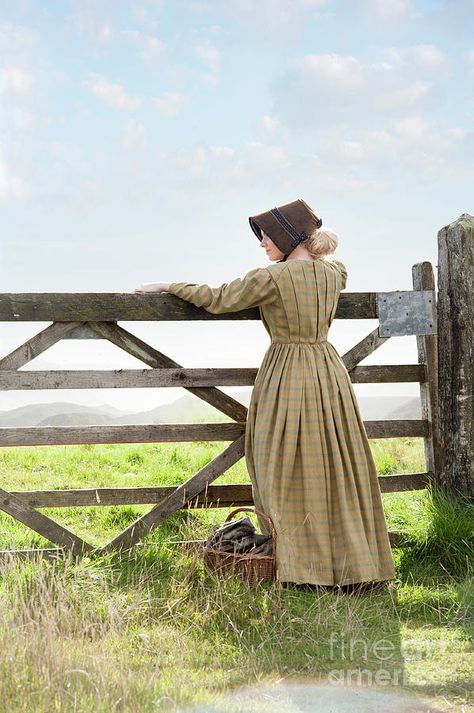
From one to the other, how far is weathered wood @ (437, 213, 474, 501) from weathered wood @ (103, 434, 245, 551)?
1.60m

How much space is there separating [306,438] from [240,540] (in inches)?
28.6

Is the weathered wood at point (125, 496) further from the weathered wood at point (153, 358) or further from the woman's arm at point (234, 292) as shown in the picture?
the woman's arm at point (234, 292)

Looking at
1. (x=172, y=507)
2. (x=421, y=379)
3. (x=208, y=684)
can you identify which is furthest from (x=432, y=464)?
(x=208, y=684)

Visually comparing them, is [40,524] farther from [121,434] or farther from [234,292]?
[234,292]

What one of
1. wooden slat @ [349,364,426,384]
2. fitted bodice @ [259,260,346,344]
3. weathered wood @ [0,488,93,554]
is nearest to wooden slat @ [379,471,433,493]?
wooden slat @ [349,364,426,384]

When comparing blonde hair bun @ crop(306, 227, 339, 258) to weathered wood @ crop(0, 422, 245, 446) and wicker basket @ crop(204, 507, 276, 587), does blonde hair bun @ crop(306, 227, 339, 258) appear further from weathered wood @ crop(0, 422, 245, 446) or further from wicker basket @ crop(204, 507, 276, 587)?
wicker basket @ crop(204, 507, 276, 587)

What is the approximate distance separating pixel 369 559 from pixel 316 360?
1.23m

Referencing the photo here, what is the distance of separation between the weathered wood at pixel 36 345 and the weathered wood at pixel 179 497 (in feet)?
4.17

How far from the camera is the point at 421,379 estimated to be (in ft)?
19.5

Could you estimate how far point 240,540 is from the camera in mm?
4766

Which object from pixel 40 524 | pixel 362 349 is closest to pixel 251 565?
pixel 40 524

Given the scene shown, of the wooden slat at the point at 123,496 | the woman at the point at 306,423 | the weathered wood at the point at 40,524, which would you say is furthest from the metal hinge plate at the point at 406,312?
the weathered wood at the point at 40,524

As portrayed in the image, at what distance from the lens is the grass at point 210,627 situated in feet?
10.2

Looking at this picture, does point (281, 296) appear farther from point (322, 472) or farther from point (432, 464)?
point (432, 464)
